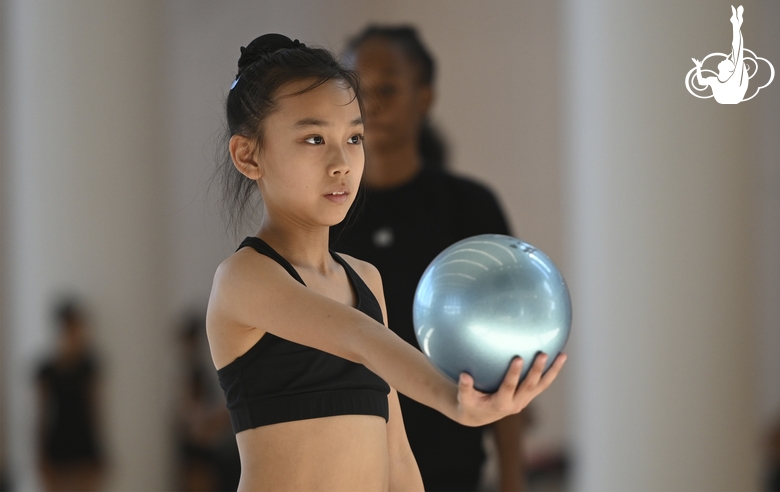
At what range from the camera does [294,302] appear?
1.56 meters

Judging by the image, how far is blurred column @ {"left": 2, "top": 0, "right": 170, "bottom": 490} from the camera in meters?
6.46

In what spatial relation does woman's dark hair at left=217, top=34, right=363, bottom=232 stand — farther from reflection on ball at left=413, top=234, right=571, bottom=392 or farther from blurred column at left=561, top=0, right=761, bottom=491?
blurred column at left=561, top=0, right=761, bottom=491

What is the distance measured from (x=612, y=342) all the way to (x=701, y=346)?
450 millimetres

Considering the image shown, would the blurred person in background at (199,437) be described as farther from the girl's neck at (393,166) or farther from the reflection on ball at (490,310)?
the reflection on ball at (490,310)

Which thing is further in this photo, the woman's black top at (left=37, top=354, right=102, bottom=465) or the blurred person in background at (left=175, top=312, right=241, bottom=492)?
the blurred person in background at (left=175, top=312, right=241, bottom=492)

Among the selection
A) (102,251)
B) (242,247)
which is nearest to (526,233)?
(102,251)

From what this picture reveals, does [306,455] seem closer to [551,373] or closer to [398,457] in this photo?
[398,457]

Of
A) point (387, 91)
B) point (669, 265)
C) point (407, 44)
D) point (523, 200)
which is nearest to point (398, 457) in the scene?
point (387, 91)

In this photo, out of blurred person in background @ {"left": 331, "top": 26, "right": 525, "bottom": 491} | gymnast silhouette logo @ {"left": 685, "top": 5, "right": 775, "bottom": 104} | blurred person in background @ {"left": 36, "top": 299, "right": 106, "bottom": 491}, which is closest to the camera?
blurred person in background @ {"left": 331, "top": 26, "right": 525, "bottom": 491}

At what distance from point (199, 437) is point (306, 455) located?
A: 4964 mm

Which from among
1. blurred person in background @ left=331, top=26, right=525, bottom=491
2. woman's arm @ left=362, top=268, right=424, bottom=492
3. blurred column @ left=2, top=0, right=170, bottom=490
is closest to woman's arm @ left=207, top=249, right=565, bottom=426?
woman's arm @ left=362, top=268, right=424, bottom=492

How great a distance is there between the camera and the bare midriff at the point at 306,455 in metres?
1.66

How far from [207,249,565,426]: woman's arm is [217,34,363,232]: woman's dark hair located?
0.90 feet

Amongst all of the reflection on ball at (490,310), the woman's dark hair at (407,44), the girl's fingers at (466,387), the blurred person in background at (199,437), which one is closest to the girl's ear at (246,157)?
the reflection on ball at (490,310)
